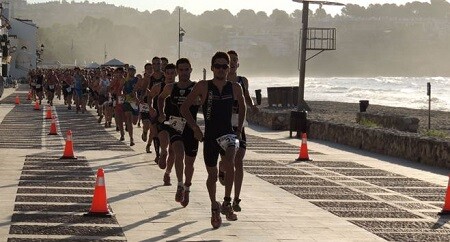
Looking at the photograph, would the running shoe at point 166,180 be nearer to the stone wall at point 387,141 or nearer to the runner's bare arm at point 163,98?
the runner's bare arm at point 163,98

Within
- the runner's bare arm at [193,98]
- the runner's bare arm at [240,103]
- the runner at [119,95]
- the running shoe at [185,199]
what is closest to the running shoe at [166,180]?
the running shoe at [185,199]

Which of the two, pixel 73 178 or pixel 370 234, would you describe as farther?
pixel 73 178

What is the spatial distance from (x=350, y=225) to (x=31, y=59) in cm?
13590

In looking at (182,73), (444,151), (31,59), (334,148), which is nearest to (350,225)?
(182,73)

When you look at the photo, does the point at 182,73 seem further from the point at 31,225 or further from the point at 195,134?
the point at 31,225

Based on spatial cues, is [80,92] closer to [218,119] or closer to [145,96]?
[145,96]

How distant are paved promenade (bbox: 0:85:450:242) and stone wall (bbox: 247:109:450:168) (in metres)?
0.42

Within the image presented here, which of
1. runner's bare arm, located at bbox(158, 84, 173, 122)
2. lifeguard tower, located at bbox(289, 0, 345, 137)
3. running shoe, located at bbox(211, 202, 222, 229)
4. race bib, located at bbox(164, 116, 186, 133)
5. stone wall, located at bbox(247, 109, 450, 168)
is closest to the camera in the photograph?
running shoe, located at bbox(211, 202, 222, 229)

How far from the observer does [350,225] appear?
40.9 feet

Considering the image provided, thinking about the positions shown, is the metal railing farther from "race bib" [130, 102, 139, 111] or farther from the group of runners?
the group of runners

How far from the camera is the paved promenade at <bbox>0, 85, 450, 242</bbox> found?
1161cm

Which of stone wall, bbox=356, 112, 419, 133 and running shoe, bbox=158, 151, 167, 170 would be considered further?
stone wall, bbox=356, 112, 419, 133

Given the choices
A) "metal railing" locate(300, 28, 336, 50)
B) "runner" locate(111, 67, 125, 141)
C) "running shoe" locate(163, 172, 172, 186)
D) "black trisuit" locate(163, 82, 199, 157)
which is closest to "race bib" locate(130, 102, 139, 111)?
"runner" locate(111, 67, 125, 141)

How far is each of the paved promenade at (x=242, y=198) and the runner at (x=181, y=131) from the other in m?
0.35
